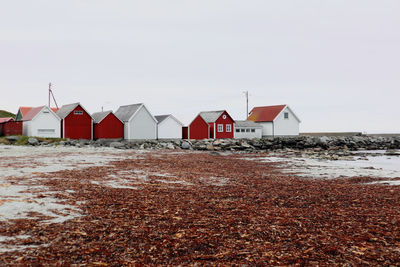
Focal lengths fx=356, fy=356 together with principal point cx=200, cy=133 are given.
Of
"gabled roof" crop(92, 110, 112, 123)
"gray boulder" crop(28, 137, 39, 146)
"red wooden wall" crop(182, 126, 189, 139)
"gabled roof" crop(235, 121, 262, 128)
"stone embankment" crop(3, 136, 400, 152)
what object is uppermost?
"gabled roof" crop(92, 110, 112, 123)

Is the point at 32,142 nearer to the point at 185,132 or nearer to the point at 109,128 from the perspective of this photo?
the point at 109,128

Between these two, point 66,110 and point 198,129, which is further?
point 198,129

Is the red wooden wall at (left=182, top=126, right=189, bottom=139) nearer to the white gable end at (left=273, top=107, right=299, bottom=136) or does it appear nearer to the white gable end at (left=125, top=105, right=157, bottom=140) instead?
the white gable end at (left=125, top=105, right=157, bottom=140)

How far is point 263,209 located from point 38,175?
9.78m

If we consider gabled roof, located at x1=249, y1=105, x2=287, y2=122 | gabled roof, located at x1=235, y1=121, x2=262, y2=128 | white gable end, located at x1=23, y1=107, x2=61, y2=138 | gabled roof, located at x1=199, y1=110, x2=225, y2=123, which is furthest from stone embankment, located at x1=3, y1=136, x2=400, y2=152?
gabled roof, located at x1=249, y1=105, x2=287, y2=122

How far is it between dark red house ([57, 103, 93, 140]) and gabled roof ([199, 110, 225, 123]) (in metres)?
19.5

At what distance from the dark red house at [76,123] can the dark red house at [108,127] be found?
1.09 metres

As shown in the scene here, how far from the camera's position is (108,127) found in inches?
2030

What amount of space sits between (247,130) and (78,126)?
30.5 m

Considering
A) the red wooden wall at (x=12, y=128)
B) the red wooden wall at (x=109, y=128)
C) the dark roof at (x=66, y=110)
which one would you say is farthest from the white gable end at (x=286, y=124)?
the red wooden wall at (x=12, y=128)

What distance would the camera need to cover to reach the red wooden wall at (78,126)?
49.4 m

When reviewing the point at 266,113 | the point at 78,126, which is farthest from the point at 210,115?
the point at 78,126

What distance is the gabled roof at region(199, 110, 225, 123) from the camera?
61.3 metres

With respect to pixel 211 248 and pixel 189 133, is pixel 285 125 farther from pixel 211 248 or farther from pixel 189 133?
pixel 211 248
